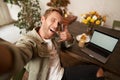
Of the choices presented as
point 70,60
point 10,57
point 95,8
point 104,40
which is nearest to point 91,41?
point 104,40

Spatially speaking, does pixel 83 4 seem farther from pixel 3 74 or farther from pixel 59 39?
pixel 3 74

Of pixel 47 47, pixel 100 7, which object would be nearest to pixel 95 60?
pixel 47 47

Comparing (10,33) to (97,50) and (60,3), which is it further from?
(97,50)

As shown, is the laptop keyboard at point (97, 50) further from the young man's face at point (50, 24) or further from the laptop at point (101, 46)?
the young man's face at point (50, 24)

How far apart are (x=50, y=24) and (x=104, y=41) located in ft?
2.24

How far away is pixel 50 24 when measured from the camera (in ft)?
3.56

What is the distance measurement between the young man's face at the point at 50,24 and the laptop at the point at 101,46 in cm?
53

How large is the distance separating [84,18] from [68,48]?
1.54 feet

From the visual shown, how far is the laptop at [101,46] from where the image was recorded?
4.58 ft

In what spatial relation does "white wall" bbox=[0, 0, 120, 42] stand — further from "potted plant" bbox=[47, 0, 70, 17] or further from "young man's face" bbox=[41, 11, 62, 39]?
"young man's face" bbox=[41, 11, 62, 39]

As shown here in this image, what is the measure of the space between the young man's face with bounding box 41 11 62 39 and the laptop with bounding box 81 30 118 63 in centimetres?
53

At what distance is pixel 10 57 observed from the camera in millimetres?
265

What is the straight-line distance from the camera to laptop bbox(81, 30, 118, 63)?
1396 mm

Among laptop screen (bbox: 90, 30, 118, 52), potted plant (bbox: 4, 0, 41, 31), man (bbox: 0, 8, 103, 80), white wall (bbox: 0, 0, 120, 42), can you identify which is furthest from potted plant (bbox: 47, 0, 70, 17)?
man (bbox: 0, 8, 103, 80)
